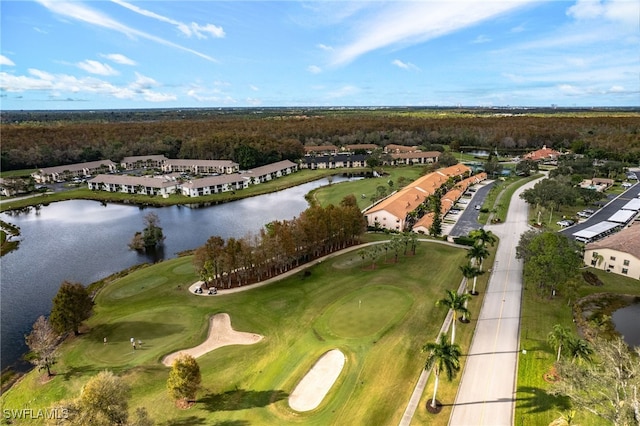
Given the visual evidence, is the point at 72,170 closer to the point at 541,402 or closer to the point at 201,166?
the point at 201,166

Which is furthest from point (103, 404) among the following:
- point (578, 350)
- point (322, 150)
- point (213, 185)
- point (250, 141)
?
point (322, 150)

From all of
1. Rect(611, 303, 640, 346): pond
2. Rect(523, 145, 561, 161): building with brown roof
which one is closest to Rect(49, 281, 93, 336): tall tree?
Rect(611, 303, 640, 346): pond

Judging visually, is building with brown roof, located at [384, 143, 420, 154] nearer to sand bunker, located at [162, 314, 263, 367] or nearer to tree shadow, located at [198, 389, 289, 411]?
sand bunker, located at [162, 314, 263, 367]

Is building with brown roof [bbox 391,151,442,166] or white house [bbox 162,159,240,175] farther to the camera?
building with brown roof [bbox 391,151,442,166]

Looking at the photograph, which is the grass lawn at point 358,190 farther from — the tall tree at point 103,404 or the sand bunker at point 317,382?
the tall tree at point 103,404

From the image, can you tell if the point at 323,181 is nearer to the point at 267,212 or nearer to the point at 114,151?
the point at 267,212

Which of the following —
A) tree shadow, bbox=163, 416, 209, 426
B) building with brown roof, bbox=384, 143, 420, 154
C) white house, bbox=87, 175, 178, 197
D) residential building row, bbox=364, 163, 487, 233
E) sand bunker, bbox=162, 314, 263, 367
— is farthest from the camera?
building with brown roof, bbox=384, 143, 420, 154
